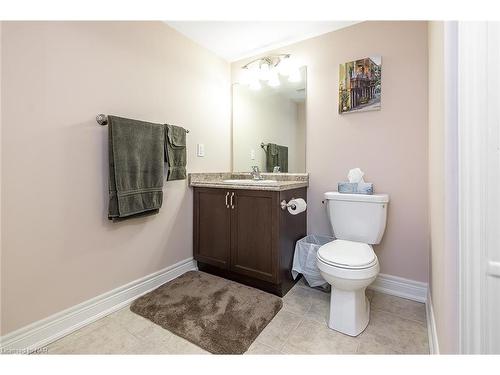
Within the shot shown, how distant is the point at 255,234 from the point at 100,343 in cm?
111

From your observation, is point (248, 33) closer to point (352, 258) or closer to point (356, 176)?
point (356, 176)

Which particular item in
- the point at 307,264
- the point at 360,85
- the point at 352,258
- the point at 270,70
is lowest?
the point at 307,264

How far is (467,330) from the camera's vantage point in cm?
67

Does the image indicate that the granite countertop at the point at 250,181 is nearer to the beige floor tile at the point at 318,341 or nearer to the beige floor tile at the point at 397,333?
the beige floor tile at the point at 318,341

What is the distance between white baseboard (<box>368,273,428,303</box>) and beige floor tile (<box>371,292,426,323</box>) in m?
0.04

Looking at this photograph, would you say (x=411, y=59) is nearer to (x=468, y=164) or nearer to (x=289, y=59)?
(x=289, y=59)

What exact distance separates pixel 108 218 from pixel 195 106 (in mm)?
1214

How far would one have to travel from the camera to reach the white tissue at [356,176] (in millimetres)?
1751

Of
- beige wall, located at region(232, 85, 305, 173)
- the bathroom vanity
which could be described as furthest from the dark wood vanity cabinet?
beige wall, located at region(232, 85, 305, 173)

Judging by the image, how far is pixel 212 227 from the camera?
6.41 feet

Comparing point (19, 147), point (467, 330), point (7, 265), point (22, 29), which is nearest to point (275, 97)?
point (22, 29)

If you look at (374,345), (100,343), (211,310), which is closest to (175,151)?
(211,310)

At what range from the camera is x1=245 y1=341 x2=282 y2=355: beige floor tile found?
116cm
